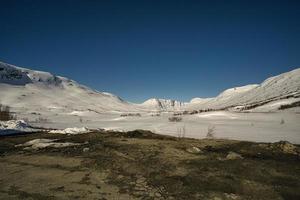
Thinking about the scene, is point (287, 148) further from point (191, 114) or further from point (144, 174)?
point (191, 114)

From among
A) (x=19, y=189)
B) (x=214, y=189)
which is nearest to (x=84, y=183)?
(x=19, y=189)

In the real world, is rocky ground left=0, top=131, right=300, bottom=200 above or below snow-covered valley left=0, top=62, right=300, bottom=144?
below

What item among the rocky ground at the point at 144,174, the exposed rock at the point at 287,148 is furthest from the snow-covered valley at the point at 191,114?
the rocky ground at the point at 144,174

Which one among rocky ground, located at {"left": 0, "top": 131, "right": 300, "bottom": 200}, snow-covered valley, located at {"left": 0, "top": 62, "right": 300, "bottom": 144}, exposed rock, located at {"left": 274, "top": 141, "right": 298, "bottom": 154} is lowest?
rocky ground, located at {"left": 0, "top": 131, "right": 300, "bottom": 200}

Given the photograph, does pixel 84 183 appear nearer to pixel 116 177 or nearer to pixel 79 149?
pixel 116 177

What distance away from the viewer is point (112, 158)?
913cm

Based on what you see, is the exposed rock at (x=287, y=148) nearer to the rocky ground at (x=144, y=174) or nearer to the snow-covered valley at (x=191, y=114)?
the rocky ground at (x=144, y=174)

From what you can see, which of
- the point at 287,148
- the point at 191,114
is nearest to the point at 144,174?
the point at 287,148

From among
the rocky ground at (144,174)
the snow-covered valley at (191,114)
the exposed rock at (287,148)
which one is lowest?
the rocky ground at (144,174)

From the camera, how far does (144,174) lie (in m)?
7.54

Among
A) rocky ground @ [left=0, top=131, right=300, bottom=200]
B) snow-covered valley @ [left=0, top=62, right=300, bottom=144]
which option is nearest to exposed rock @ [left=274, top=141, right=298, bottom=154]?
rocky ground @ [left=0, top=131, right=300, bottom=200]

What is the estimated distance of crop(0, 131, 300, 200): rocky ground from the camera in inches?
247

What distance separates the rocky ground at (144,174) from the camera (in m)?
6.26

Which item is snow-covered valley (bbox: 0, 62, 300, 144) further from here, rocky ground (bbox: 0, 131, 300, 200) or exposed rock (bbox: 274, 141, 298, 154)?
rocky ground (bbox: 0, 131, 300, 200)
